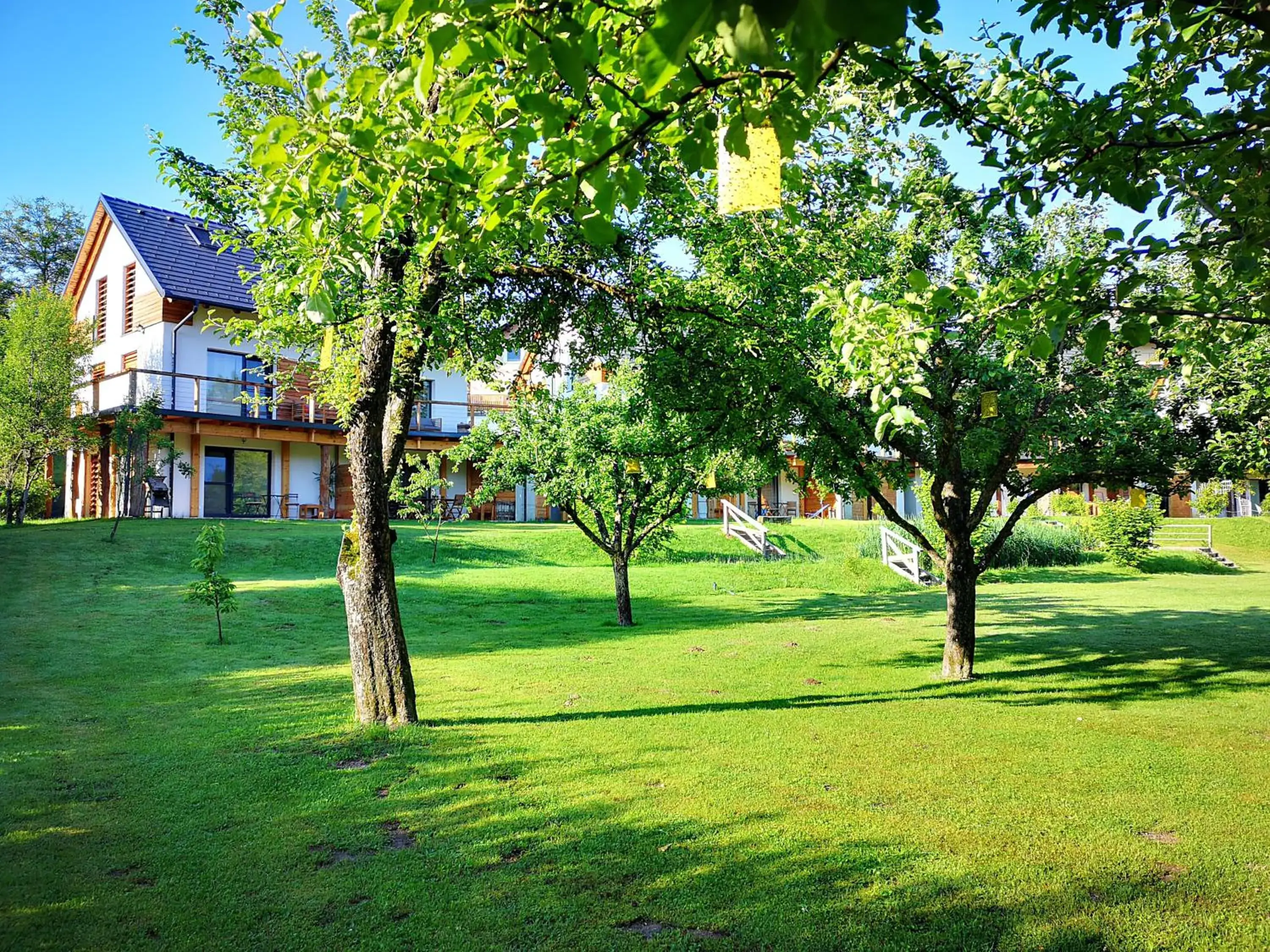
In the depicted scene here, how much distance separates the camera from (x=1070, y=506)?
114 ft

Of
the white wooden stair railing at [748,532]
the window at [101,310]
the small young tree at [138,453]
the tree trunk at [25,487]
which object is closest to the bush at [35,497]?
the tree trunk at [25,487]

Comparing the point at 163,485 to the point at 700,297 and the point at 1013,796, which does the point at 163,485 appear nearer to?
the point at 700,297

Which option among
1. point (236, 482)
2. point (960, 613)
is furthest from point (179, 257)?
point (960, 613)

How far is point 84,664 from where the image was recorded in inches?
387

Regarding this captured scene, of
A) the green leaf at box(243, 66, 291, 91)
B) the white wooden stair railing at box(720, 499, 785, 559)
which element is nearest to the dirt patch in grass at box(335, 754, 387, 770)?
the green leaf at box(243, 66, 291, 91)

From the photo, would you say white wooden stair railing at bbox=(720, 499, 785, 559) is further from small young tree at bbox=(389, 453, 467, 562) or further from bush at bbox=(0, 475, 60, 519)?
bush at bbox=(0, 475, 60, 519)

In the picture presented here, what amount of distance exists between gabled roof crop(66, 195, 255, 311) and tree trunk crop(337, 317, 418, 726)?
810 inches

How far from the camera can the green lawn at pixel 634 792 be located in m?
3.79

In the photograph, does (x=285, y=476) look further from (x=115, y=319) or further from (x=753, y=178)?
(x=753, y=178)

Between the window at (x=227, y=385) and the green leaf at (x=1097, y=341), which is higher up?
the window at (x=227, y=385)

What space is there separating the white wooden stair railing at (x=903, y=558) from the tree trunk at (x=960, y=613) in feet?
42.8

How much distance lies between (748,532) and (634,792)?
2254cm

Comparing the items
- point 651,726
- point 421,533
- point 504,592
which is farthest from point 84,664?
point 421,533

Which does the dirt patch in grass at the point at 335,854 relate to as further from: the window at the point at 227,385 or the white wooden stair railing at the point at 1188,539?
the white wooden stair railing at the point at 1188,539
